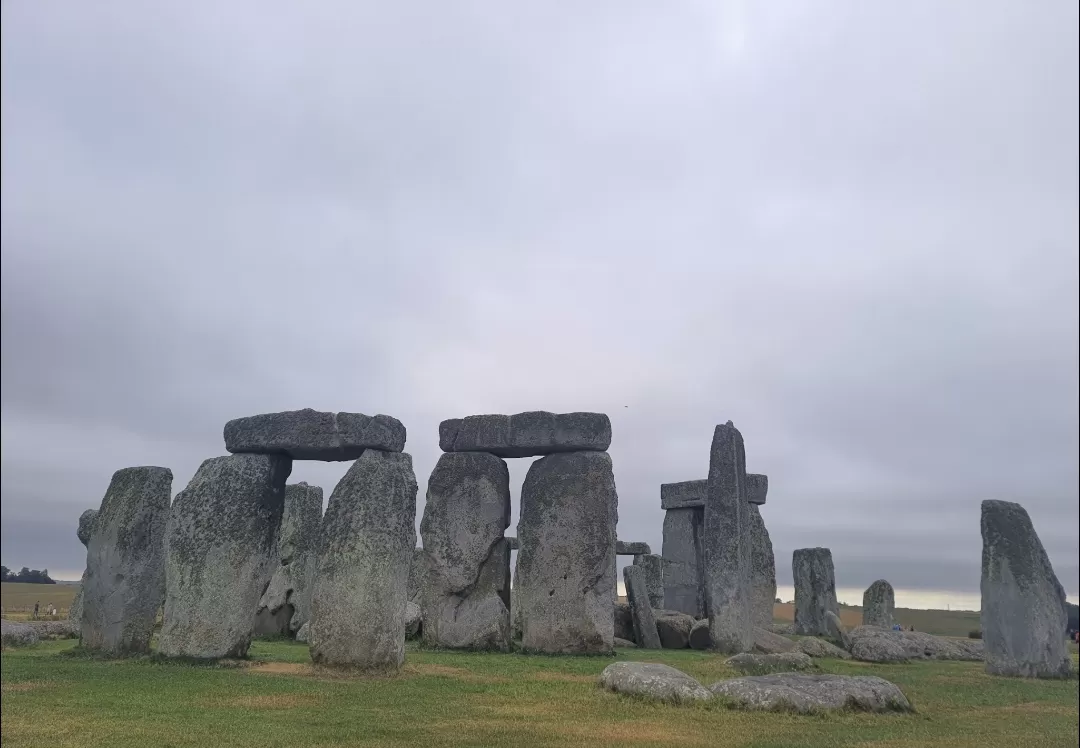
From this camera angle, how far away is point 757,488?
2342cm

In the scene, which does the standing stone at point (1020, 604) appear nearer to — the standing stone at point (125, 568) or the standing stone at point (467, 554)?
the standing stone at point (467, 554)

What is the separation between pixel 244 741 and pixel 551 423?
376 inches

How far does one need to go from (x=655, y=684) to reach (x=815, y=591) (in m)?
17.5

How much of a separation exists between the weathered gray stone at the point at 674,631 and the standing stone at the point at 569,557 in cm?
284

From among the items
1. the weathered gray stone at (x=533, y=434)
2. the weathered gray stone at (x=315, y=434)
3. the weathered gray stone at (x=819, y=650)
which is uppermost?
the weathered gray stone at (x=533, y=434)

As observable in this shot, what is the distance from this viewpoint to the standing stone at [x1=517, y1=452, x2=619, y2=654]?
49.2 ft

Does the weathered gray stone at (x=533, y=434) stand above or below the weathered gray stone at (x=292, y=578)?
above

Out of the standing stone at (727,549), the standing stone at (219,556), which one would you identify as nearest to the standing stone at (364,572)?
the standing stone at (219,556)

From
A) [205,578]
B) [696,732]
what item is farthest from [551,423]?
[696,732]

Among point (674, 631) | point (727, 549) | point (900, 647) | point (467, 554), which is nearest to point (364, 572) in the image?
point (467, 554)

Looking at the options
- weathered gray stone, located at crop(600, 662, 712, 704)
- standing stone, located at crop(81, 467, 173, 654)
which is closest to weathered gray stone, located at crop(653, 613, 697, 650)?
weathered gray stone, located at crop(600, 662, 712, 704)

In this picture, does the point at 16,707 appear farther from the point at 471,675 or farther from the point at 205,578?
the point at 471,675

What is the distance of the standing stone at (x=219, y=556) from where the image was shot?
11.4 metres

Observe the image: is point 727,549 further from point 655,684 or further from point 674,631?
point 655,684
